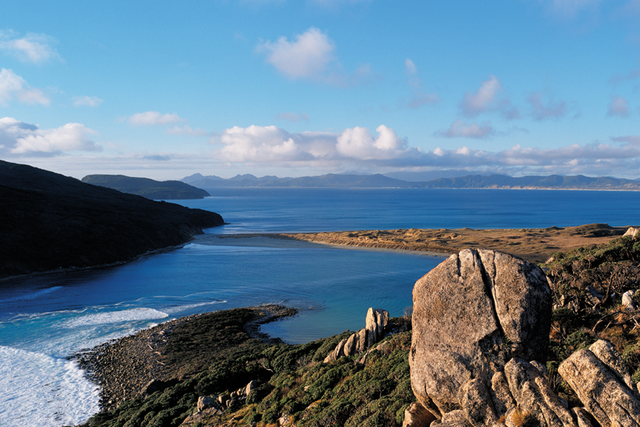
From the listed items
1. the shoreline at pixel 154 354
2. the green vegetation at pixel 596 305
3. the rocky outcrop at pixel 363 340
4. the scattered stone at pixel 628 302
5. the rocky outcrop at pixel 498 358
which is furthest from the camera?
the shoreline at pixel 154 354

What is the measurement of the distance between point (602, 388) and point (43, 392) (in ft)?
103

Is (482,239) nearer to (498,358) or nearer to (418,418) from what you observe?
(498,358)

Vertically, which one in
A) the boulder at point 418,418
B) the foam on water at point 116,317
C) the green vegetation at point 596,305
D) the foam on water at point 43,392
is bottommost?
the foam on water at point 116,317

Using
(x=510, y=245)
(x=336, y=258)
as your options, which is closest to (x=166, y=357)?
(x=336, y=258)

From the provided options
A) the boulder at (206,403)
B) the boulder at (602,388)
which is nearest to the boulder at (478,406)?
the boulder at (602,388)

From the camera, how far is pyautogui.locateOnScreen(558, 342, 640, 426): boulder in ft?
22.9

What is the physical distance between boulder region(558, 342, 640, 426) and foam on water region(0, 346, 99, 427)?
2517 centimetres

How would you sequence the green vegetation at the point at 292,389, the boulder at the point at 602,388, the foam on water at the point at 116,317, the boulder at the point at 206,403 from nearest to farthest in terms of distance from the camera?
the boulder at the point at 602,388
the green vegetation at the point at 292,389
the boulder at the point at 206,403
the foam on water at the point at 116,317

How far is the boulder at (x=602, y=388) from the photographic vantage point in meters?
6.97

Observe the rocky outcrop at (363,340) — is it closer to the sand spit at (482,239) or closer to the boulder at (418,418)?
the boulder at (418,418)

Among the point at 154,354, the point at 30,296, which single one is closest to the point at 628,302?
the point at 154,354

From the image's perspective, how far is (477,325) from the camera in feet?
32.8

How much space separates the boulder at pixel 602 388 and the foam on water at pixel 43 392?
82.6 feet

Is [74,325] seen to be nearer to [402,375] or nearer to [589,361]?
[402,375]
